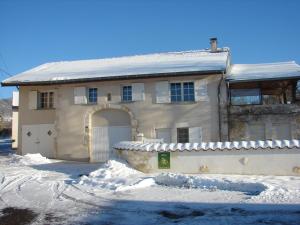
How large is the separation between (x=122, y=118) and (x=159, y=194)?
10.2 meters

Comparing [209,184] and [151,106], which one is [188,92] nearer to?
[151,106]

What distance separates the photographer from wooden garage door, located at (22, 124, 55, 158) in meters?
20.3

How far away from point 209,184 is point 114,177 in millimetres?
3024

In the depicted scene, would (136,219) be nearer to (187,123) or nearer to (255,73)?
(187,123)

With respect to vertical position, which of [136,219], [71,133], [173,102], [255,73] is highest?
[255,73]

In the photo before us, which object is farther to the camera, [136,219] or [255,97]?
[255,97]

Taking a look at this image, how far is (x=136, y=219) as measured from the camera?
720cm

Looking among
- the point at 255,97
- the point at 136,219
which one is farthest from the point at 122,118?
the point at 136,219

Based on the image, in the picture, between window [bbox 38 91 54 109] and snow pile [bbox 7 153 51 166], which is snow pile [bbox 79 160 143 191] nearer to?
snow pile [bbox 7 153 51 166]

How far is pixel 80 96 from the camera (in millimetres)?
19703

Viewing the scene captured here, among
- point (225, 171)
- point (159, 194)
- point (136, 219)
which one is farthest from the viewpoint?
point (225, 171)

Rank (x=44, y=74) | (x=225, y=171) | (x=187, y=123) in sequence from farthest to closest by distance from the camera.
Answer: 1. (x=44, y=74)
2. (x=187, y=123)
3. (x=225, y=171)

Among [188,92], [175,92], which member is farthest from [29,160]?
[188,92]

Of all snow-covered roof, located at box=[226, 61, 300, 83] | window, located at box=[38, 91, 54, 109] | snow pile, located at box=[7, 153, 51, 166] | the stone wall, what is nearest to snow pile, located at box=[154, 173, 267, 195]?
the stone wall
